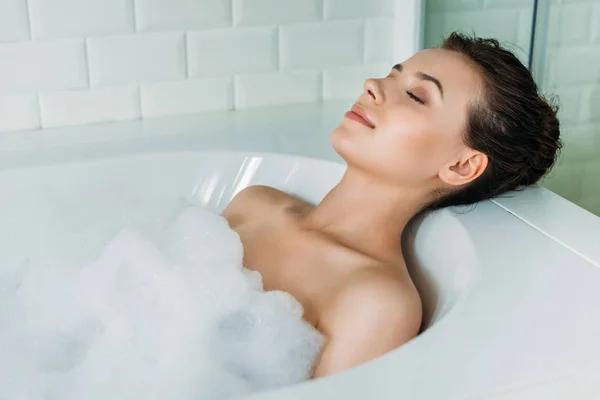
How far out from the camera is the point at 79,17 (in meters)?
1.57

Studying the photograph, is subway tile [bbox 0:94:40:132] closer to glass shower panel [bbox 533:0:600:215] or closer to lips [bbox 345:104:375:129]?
lips [bbox 345:104:375:129]

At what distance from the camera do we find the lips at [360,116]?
3.87ft

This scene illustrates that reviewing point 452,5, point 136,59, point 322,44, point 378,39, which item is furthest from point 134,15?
point 452,5

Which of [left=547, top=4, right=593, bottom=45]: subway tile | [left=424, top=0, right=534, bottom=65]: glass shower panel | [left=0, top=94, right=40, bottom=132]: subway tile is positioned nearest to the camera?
[left=547, top=4, right=593, bottom=45]: subway tile

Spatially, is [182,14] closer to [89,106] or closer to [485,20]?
[89,106]

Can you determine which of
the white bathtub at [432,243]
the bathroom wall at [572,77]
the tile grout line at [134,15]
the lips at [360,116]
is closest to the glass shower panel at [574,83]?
the bathroom wall at [572,77]

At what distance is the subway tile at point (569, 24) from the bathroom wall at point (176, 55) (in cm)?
52

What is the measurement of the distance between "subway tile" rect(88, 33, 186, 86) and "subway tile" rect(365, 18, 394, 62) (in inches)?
17.4

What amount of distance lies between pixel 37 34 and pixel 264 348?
34.2 inches

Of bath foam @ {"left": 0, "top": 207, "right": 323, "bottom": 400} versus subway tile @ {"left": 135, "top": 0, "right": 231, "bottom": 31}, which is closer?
bath foam @ {"left": 0, "top": 207, "right": 323, "bottom": 400}

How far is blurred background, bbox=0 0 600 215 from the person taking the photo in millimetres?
1398

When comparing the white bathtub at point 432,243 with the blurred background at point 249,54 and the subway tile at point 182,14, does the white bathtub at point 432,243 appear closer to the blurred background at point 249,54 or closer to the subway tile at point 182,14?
the blurred background at point 249,54

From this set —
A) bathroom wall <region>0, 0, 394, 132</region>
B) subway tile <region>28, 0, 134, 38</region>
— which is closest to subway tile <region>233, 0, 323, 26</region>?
bathroom wall <region>0, 0, 394, 132</region>

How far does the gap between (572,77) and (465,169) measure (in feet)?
1.15
